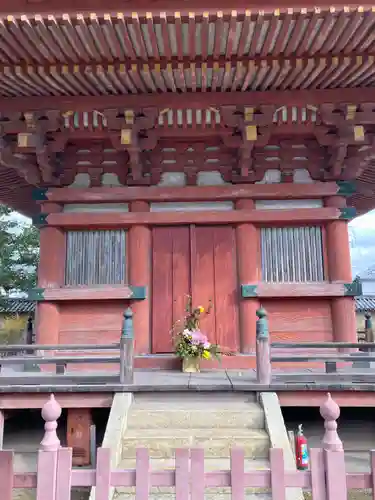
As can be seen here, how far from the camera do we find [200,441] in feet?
16.9

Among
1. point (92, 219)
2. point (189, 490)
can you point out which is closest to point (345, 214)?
point (92, 219)

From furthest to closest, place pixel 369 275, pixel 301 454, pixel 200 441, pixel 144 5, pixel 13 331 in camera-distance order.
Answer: pixel 369 275, pixel 13 331, pixel 144 5, pixel 301 454, pixel 200 441

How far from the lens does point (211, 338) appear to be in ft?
27.2

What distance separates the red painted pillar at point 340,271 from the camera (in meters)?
8.05

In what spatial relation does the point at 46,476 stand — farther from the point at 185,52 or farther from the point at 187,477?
the point at 185,52

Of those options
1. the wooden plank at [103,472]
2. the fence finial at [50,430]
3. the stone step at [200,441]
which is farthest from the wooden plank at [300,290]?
the wooden plank at [103,472]

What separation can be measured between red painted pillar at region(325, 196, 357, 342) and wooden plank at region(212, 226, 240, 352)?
6.21ft

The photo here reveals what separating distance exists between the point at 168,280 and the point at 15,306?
22283 mm

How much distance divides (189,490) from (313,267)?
628 cm

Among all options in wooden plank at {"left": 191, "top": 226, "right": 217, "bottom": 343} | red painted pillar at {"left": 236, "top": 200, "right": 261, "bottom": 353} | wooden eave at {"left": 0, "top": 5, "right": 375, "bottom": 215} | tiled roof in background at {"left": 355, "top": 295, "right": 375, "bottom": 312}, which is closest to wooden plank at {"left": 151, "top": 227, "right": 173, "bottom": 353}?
wooden plank at {"left": 191, "top": 226, "right": 217, "bottom": 343}

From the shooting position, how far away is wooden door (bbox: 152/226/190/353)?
8.30m

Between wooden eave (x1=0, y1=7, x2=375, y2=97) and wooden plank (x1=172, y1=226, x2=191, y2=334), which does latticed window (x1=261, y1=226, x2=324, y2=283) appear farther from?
wooden eave (x1=0, y1=7, x2=375, y2=97)

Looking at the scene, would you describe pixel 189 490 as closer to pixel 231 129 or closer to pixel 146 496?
pixel 146 496

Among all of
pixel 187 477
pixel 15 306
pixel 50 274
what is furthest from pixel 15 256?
pixel 187 477
